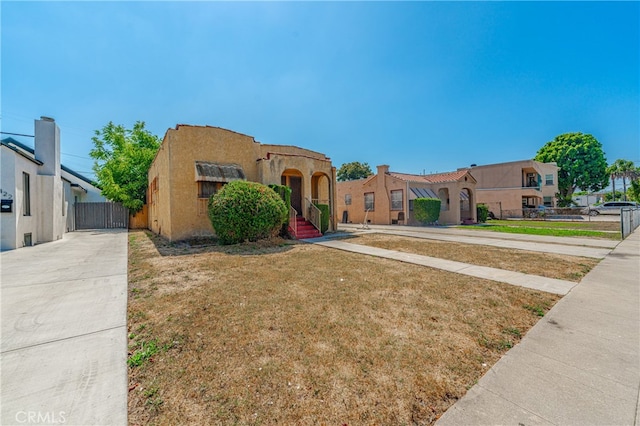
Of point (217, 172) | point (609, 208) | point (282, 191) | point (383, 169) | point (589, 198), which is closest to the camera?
point (217, 172)

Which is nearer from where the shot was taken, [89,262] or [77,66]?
[89,262]

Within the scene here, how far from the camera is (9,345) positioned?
2.93m

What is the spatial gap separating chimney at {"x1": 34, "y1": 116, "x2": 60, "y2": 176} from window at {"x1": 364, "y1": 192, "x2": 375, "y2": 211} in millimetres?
21489

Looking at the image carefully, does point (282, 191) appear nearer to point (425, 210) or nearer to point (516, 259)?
point (516, 259)

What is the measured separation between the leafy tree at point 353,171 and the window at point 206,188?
3522 centimetres

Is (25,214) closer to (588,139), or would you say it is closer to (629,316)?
(629,316)

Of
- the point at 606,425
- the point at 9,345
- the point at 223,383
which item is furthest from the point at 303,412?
the point at 9,345

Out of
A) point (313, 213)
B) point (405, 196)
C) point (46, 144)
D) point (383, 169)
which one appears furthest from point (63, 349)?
point (383, 169)

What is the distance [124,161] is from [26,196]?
11402 millimetres

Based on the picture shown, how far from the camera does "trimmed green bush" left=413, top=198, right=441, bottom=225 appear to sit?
21.0 meters

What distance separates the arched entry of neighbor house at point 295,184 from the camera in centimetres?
1460

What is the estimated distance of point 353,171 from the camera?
1789 inches

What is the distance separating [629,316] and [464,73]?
15882mm

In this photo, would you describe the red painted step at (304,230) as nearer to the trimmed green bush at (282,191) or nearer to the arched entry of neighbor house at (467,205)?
the trimmed green bush at (282,191)
